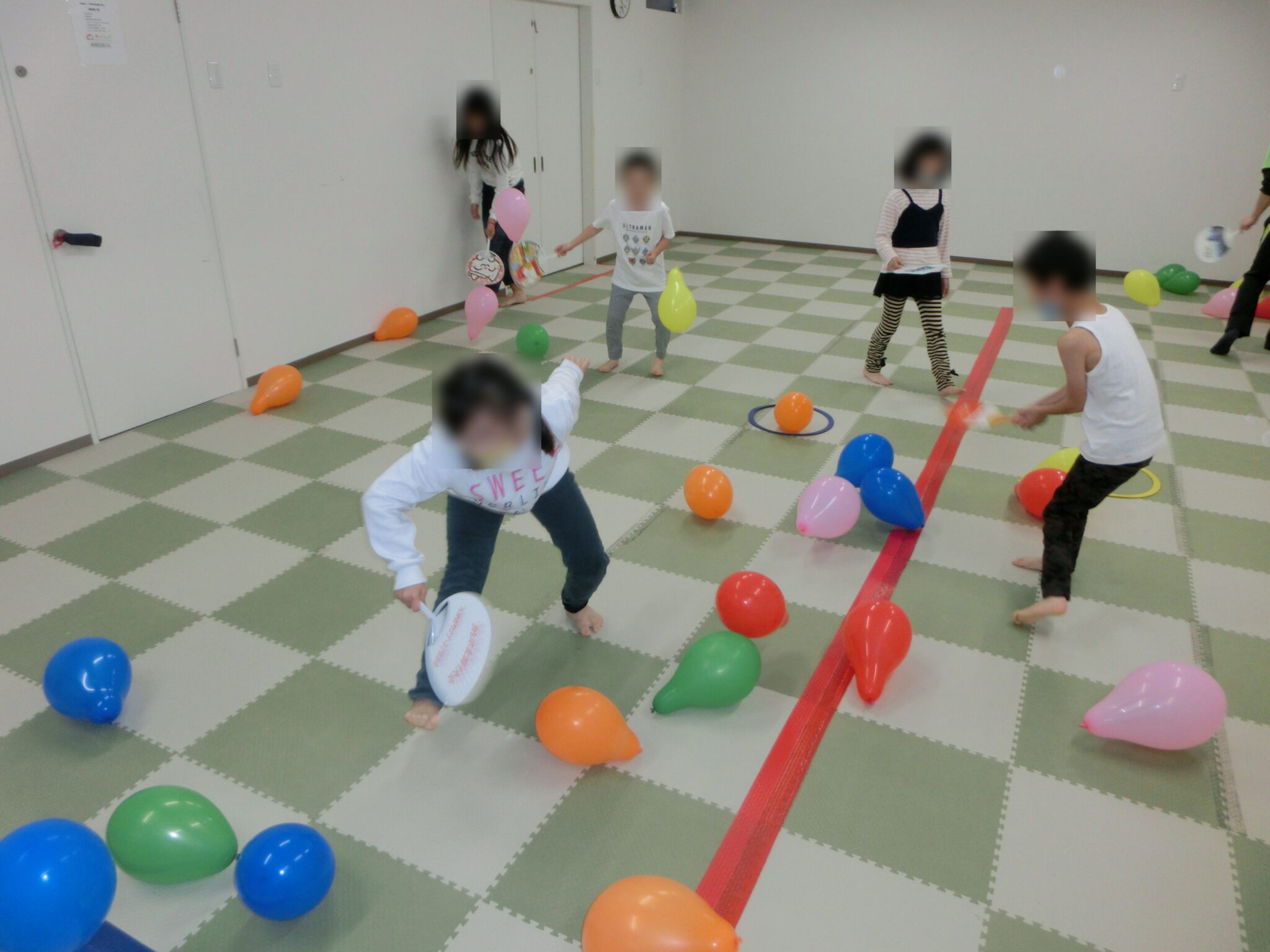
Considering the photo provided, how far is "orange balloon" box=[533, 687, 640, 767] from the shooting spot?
215 centimetres

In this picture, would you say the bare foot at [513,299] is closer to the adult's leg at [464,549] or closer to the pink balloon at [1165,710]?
the adult's leg at [464,549]

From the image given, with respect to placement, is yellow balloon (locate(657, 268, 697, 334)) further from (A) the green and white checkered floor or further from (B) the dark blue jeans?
(B) the dark blue jeans

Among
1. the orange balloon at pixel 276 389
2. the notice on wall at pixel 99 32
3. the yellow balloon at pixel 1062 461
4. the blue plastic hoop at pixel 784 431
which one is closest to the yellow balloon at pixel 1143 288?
the blue plastic hoop at pixel 784 431

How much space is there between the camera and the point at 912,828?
2076 millimetres

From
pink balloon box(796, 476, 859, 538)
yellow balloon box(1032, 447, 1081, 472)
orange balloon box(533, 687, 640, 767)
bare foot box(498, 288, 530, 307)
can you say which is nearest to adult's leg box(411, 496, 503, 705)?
orange balloon box(533, 687, 640, 767)

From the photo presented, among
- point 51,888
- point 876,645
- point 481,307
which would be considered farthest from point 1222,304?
point 51,888

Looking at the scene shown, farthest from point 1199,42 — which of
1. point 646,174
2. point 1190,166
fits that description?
point 646,174

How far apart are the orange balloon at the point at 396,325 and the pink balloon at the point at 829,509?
→ 3.65 meters

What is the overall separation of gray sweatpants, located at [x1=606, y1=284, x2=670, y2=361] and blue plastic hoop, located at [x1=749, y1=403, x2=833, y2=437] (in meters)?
0.81

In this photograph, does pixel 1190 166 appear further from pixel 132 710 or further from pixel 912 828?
pixel 132 710

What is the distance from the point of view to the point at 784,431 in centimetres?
434

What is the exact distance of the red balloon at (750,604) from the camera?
8.63ft

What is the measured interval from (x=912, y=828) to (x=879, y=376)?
3474mm

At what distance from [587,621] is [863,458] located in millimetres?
1494
